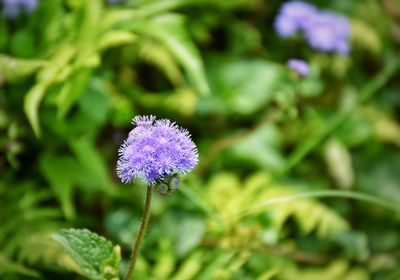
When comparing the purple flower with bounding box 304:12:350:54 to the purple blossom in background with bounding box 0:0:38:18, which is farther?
the purple flower with bounding box 304:12:350:54

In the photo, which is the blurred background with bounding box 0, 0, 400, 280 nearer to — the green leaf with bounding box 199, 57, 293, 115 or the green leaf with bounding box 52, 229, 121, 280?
the green leaf with bounding box 199, 57, 293, 115

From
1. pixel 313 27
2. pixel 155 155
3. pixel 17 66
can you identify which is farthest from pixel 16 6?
pixel 155 155

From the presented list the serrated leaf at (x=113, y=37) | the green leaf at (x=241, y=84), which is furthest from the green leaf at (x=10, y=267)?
the green leaf at (x=241, y=84)

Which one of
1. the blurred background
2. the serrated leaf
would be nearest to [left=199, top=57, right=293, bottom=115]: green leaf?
the blurred background

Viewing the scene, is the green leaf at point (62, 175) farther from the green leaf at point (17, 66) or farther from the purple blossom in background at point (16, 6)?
the purple blossom in background at point (16, 6)

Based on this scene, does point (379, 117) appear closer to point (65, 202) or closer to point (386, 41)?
point (386, 41)

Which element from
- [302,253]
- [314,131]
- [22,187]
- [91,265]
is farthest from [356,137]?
[91,265]

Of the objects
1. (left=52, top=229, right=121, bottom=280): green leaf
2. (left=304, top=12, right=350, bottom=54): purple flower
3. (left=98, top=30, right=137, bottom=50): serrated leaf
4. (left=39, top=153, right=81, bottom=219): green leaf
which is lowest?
(left=52, top=229, right=121, bottom=280): green leaf

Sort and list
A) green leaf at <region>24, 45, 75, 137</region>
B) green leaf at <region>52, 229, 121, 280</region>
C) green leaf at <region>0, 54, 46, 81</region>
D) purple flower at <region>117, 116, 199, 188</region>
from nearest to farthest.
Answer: purple flower at <region>117, 116, 199, 188</region> < green leaf at <region>52, 229, 121, 280</region> < green leaf at <region>24, 45, 75, 137</region> < green leaf at <region>0, 54, 46, 81</region>
